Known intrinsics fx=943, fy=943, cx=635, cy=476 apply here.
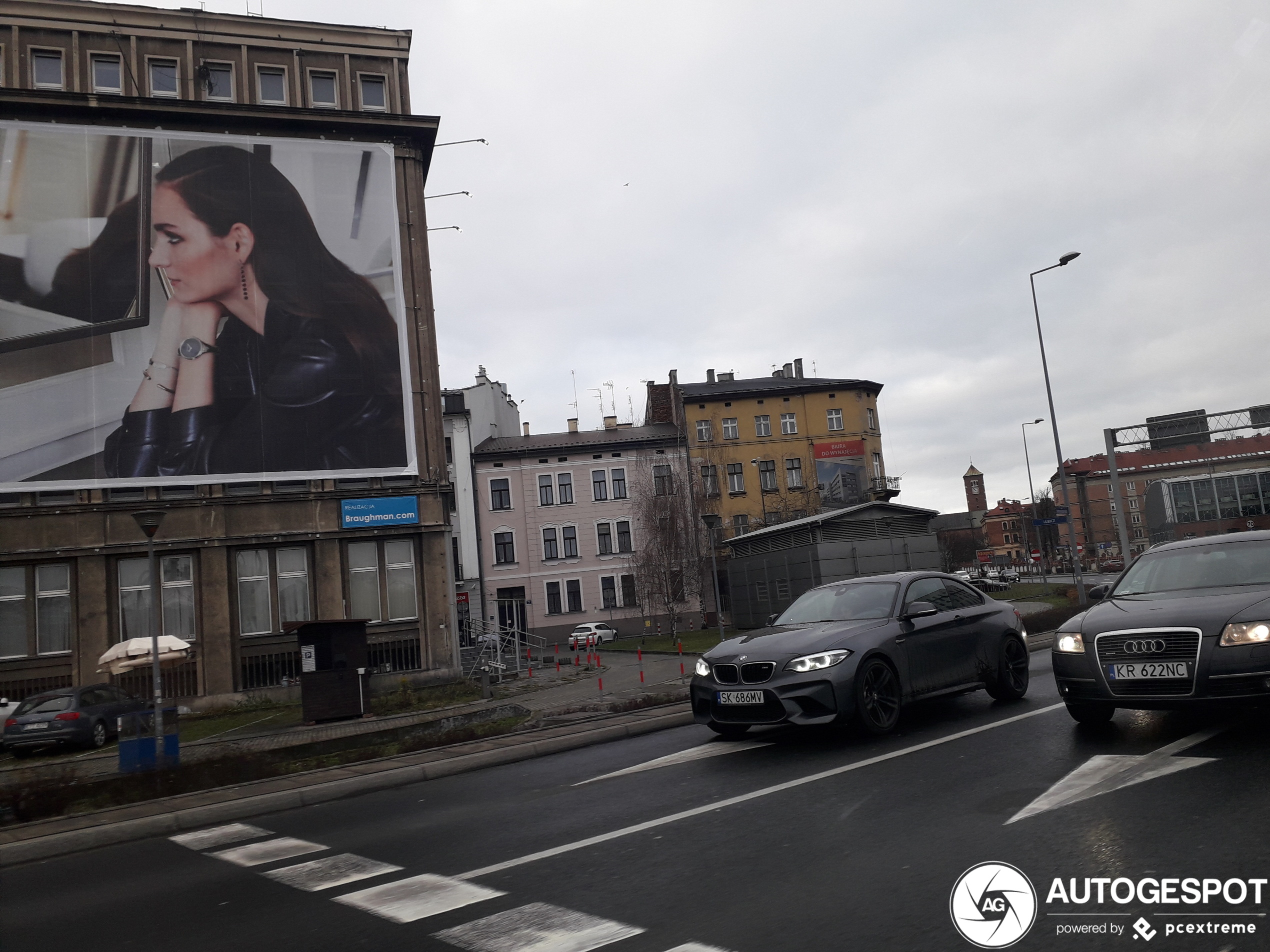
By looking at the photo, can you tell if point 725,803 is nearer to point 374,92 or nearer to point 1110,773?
point 1110,773

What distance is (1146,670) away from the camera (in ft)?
23.6

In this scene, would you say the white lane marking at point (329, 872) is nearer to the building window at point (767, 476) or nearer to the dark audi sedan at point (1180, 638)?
the dark audi sedan at point (1180, 638)

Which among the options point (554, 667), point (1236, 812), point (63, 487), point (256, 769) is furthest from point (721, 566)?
point (1236, 812)

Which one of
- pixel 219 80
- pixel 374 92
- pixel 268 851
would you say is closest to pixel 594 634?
pixel 374 92

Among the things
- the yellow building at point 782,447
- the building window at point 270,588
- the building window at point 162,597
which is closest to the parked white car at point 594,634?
the yellow building at point 782,447

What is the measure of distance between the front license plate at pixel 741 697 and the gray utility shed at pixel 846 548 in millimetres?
25344

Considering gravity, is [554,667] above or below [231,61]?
below

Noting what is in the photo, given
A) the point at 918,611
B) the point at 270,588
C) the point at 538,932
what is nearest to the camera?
the point at 538,932

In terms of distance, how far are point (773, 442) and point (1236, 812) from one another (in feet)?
192

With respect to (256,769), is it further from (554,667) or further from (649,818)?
(554,667)

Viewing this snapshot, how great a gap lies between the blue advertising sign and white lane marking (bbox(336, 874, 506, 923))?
82.6ft

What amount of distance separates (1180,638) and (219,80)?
34.0 meters

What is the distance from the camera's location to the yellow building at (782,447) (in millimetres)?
61344

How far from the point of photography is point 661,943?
4.10 meters
